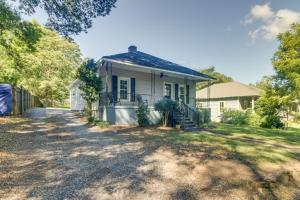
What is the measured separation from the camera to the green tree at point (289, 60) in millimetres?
15033

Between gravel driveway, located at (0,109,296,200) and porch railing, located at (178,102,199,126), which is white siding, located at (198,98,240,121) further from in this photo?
gravel driveway, located at (0,109,296,200)

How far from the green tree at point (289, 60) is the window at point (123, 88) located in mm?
12440

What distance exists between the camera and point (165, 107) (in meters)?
12.5

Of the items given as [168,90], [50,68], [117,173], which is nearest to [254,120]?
[168,90]

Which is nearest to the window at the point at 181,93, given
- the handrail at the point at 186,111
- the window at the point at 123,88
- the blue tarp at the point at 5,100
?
the handrail at the point at 186,111

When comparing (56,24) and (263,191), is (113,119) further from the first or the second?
(263,191)

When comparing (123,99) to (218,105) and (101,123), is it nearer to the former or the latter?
(101,123)

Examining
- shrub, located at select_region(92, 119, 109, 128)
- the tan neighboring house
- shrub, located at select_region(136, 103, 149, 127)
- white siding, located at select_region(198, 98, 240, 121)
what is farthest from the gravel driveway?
white siding, located at select_region(198, 98, 240, 121)

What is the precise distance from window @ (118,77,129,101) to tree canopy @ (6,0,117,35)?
467 centimetres

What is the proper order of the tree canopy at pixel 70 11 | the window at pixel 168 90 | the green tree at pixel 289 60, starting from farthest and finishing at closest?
1. the window at pixel 168 90
2. the green tree at pixel 289 60
3. the tree canopy at pixel 70 11

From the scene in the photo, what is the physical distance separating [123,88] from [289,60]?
13301 millimetres

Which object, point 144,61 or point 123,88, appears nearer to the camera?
point 123,88

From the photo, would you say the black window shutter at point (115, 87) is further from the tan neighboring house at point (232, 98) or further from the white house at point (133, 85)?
the tan neighboring house at point (232, 98)

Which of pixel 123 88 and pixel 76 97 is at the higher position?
pixel 123 88
